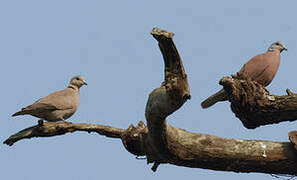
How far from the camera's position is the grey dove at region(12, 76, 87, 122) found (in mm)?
8367

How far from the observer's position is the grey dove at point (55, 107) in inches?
329

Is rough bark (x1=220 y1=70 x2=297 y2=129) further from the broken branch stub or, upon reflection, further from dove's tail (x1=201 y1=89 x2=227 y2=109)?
the broken branch stub

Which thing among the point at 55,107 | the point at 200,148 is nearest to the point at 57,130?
the point at 200,148

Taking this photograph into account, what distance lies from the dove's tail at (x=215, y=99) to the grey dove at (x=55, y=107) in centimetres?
222

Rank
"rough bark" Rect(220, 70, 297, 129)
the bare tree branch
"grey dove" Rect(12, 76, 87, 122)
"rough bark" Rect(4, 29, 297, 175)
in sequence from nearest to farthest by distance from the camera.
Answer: "rough bark" Rect(4, 29, 297, 175), the bare tree branch, "rough bark" Rect(220, 70, 297, 129), "grey dove" Rect(12, 76, 87, 122)

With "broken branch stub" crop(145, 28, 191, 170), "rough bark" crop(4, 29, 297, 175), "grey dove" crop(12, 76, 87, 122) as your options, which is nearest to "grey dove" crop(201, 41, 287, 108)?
"rough bark" crop(4, 29, 297, 175)

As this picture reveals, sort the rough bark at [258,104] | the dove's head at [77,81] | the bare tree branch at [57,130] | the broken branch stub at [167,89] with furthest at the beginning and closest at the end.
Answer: the dove's head at [77,81] → the rough bark at [258,104] → the bare tree branch at [57,130] → the broken branch stub at [167,89]

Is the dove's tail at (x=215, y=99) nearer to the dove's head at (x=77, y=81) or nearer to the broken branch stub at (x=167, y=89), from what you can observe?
the dove's head at (x=77, y=81)

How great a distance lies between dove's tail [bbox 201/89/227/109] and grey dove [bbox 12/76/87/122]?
2.22 metres

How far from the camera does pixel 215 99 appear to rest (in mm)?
8492

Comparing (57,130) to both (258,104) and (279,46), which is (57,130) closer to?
(258,104)

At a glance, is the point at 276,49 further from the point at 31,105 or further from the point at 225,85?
the point at 31,105

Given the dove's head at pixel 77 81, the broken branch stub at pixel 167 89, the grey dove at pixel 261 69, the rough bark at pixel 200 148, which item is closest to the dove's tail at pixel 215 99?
the grey dove at pixel 261 69

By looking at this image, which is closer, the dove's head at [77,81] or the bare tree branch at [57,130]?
the bare tree branch at [57,130]
